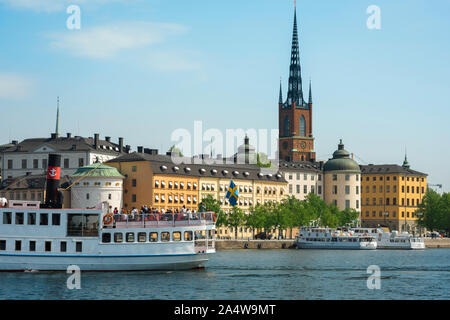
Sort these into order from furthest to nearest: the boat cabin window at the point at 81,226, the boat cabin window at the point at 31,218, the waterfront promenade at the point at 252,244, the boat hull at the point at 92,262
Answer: the waterfront promenade at the point at 252,244
the boat cabin window at the point at 81,226
the boat cabin window at the point at 31,218
the boat hull at the point at 92,262

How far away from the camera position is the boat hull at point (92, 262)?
64.3 meters

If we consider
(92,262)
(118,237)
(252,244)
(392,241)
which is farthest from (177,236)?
(392,241)

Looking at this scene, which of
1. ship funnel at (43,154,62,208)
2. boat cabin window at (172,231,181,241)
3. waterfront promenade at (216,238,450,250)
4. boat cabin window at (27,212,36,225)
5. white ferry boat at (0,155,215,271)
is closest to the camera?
white ferry boat at (0,155,215,271)

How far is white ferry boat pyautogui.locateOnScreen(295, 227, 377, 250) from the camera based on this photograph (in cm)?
14715

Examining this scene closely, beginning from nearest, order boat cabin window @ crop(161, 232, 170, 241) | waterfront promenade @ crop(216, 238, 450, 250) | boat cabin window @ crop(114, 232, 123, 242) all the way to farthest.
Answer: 1. boat cabin window @ crop(114, 232, 123, 242)
2. boat cabin window @ crop(161, 232, 170, 241)
3. waterfront promenade @ crop(216, 238, 450, 250)

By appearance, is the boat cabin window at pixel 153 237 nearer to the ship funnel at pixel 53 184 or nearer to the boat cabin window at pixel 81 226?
the boat cabin window at pixel 81 226

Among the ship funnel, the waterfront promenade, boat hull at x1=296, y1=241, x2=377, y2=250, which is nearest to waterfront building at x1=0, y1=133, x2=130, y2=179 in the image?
the waterfront promenade

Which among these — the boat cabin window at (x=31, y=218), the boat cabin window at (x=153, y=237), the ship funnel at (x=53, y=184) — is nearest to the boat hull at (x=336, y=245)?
the boat cabin window at (x=153, y=237)

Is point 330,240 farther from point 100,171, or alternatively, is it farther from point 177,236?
point 177,236

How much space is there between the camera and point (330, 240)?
15000cm

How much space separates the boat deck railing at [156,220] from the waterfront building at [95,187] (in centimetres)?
7197

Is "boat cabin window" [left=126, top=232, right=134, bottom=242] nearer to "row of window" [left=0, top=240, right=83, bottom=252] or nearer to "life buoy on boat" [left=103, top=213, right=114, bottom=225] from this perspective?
"life buoy on boat" [left=103, top=213, right=114, bottom=225]
